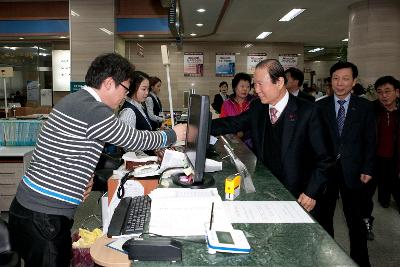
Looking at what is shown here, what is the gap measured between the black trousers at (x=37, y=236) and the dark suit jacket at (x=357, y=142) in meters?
2.08

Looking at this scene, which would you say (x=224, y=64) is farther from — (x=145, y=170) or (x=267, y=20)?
(x=145, y=170)

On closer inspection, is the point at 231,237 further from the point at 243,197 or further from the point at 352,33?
the point at 352,33

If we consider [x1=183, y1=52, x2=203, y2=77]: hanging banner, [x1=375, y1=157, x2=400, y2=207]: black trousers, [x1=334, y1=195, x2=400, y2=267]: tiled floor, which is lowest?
[x1=334, y1=195, x2=400, y2=267]: tiled floor

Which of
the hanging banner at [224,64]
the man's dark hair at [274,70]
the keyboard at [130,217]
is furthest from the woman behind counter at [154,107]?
the hanging banner at [224,64]

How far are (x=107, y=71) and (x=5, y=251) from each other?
102cm

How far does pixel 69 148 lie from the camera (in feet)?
5.65

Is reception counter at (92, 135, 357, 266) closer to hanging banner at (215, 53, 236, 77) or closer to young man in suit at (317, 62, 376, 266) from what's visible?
young man in suit at (317, 62, 376, 266)

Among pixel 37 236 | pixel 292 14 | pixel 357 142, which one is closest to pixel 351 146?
pixel 357 142

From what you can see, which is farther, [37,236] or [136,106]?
[136,106]

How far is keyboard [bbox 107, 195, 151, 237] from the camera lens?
1.40 metres

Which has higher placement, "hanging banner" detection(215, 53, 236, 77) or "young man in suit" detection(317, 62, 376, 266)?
"hanging banner" detection(215, 53, 236, 77)

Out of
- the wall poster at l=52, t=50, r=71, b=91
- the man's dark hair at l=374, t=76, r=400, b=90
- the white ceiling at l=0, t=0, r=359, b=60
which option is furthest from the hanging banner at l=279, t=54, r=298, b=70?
the man's dark hair at l=374, t=76, r=400, b=90

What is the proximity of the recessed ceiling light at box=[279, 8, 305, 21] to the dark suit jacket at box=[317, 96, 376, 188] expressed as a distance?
5.02m

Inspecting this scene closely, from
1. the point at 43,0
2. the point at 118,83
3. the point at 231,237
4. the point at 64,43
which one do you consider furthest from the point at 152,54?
the point at 231,237
